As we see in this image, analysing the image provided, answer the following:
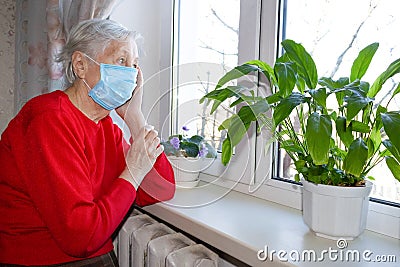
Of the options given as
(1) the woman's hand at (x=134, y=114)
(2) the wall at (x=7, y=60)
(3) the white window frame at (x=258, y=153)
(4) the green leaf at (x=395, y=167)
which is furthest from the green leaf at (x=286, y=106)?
(2) the wall at (x=7, y=60)

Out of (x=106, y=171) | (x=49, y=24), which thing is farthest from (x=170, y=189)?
(x=49, y=24)

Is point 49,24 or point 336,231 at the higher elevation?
point 49,24

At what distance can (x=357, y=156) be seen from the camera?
0.87 m

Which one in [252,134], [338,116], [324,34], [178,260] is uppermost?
[324,34]

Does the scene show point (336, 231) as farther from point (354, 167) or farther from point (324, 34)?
point (324, 34)

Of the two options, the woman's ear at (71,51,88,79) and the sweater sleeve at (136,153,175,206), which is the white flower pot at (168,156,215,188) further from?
the woman's ear at (71,51,88,79)

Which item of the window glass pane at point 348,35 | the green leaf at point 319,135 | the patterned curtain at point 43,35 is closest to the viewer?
the green leaf at point 319,135

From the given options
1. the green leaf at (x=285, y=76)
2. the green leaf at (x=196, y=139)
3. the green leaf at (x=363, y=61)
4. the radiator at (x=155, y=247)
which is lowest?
the radiator at (x=155, y=247)

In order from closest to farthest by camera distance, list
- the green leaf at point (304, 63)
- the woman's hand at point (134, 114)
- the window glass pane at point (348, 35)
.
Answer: the green leaf at point (304, 63)
the window glass pane at point (348, 35)
the woman's hand at point (134, 114)

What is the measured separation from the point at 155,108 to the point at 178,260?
82 centimetres

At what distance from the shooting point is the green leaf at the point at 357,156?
873 millimetres

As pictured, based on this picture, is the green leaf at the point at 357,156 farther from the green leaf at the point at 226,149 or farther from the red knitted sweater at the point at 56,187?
the red knitted sweater at the point at 56,187

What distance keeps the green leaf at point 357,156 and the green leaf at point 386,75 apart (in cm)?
12

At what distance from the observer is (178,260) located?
1.17 metres
